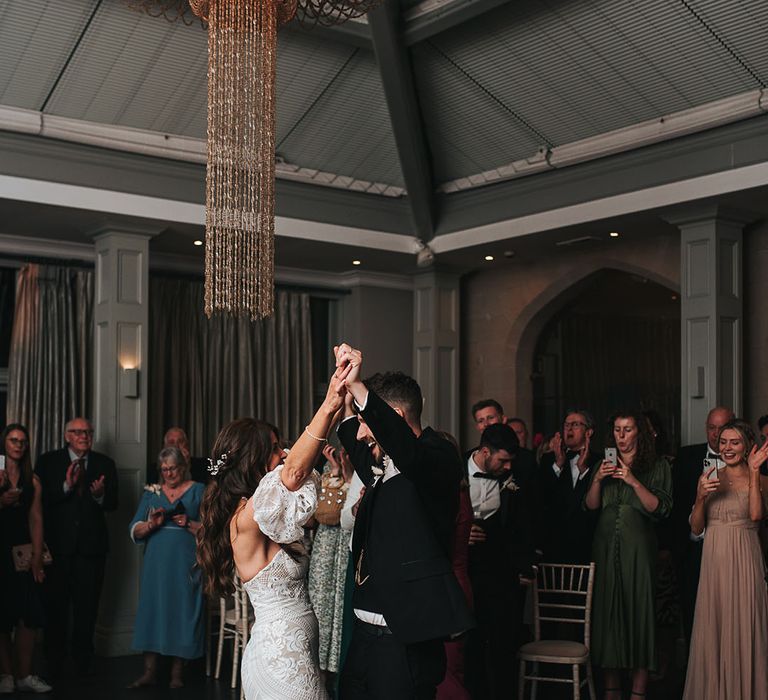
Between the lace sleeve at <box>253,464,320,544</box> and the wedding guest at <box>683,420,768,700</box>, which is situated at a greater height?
the lace sleeve at <box>253,464,320,544</box>

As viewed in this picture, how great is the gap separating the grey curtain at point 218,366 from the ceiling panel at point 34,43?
2.61 meters

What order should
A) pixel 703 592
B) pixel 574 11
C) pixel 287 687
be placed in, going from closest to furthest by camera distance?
1. pixel 287 687
2. pixel 703 592
3. pixel 574 11

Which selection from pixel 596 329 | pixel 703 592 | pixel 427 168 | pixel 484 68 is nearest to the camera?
pixel 703 592

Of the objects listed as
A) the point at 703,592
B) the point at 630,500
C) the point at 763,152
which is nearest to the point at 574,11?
the point at 763,152

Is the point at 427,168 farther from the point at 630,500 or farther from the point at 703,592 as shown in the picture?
the point at 703,592

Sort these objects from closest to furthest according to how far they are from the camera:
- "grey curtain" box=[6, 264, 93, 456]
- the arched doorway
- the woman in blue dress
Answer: the woman in blue dress < "grey curtain" box=[6, 264, 93, 456] < the arched doorway

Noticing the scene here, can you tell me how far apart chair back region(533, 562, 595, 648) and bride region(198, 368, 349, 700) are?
260 centimetres

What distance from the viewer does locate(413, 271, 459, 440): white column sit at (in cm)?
1034

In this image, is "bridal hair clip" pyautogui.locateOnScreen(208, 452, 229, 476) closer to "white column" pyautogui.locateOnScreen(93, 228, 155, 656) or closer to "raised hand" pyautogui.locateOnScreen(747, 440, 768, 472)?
"raised hand" pyautogui.locateOnScreen(747, 440, 768, 472)

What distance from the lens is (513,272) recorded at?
33.7 ft

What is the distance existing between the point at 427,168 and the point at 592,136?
1.62 metres

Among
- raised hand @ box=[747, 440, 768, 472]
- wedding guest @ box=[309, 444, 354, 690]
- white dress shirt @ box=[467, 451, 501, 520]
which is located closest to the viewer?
raised hand @ box=[747, 440, 768, 472]

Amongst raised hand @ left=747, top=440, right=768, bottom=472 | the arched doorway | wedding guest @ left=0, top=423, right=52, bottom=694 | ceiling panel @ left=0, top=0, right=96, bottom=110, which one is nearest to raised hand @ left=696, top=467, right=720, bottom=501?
raised hand @ left=747, top=440, right=768, bottom=472

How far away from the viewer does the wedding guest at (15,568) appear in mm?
6621
